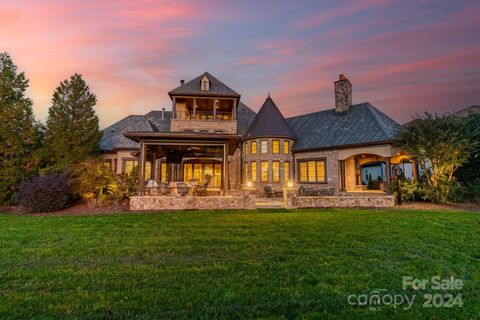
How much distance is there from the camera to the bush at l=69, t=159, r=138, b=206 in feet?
41.6

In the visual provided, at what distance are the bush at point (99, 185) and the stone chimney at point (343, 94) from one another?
1889 cm

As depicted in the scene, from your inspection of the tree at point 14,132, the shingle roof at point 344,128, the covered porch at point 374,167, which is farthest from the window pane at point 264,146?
the tree at point 14,132

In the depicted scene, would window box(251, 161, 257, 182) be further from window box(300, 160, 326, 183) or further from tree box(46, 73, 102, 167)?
tree box(46, 73, 102, 167)

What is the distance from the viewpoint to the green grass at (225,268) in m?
2.92

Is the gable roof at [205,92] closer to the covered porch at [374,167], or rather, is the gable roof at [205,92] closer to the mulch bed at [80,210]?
the mulch bed at [80,210]

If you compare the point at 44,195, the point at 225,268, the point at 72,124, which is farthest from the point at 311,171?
the point at 72,124

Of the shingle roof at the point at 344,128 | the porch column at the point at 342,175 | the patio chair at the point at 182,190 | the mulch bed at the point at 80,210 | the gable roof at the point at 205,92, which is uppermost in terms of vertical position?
the gable roof at the point at 205,92

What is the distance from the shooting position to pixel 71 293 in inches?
130

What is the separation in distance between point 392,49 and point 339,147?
754cm

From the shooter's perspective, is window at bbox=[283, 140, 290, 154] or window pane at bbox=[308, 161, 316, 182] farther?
window at bbox=[283, 140, 290, 154]

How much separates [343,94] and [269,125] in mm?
7656

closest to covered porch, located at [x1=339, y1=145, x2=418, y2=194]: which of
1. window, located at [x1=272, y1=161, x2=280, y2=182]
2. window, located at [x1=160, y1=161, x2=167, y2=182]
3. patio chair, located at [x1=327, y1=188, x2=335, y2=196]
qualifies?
patio chair, located at [x1=327, y1=188, x2=335, y2=196]

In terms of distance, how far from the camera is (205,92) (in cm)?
1973

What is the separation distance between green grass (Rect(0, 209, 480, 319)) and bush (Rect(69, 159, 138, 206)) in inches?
194
